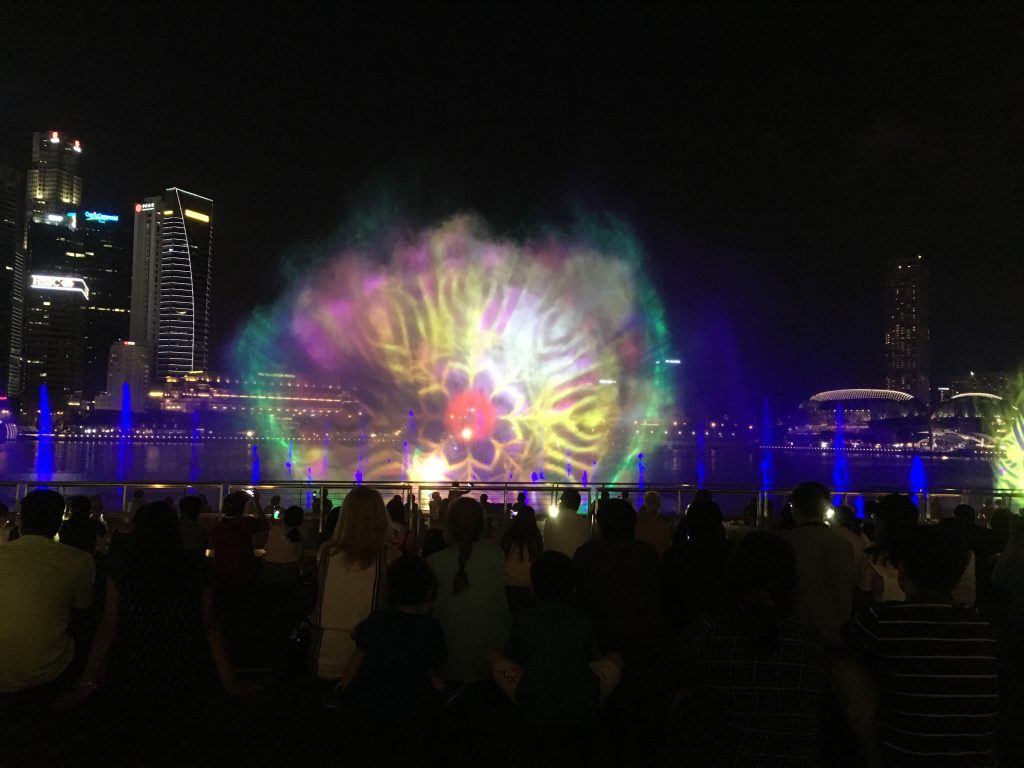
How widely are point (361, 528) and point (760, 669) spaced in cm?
252

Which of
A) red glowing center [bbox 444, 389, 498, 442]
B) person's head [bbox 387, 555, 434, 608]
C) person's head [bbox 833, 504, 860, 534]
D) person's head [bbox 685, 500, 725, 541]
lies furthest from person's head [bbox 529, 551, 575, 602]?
red glowing center [bbox 444, 389, 498, 442]

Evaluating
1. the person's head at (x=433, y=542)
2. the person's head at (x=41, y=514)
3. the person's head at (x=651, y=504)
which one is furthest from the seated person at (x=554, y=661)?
the person's head at (x=651, y=504)

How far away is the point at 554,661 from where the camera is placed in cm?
382

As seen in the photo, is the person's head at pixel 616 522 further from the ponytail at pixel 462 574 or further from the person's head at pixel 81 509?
the person's head at pixel 81 509

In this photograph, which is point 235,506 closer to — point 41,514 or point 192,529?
point 192,529

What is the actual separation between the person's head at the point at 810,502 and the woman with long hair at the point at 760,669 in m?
2.18

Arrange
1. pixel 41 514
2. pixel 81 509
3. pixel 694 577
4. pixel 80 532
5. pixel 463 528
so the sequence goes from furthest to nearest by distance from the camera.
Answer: pixel 81 509, pixel 80 532, pixel 694 577, pixel 463 528, pixel 41 514

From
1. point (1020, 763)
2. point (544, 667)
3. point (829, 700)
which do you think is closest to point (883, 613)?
point (544, 667)

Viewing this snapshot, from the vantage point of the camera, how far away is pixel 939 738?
2.82 m

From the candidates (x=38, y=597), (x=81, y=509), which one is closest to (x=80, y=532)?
(x=81, y=509)

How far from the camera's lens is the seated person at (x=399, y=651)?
397 centimetres

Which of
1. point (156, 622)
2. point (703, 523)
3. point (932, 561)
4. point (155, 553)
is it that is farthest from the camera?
point (703, 523)

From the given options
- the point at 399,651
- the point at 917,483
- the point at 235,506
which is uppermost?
the point at 235,506

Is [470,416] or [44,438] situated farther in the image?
[44,438]
